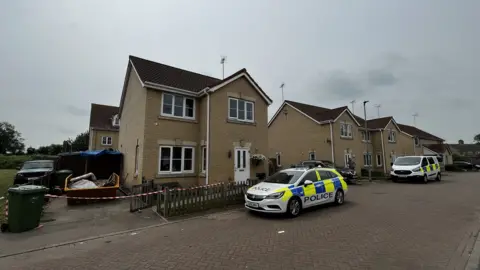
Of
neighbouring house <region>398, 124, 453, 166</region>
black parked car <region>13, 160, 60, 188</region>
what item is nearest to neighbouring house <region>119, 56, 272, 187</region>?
black parked car <region>13, 160, 60, 188</region>

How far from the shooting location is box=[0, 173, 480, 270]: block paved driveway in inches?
189

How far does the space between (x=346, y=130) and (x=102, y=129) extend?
31.1 meters

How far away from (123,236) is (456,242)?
330 inches

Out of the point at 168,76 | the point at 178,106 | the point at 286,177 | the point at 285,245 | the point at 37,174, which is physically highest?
the point at 168,76

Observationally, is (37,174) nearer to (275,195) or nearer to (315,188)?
(275,195)

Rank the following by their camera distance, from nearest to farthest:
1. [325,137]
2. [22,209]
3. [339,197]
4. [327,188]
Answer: [22,209] < [327,188] < [339,197] < [325,137]

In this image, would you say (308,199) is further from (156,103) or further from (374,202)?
(156,103)

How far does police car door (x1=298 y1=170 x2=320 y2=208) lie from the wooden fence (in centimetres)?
303

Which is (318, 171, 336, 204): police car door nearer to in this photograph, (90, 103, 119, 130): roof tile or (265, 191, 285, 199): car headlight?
(265, 191, 285, 199): car headlight

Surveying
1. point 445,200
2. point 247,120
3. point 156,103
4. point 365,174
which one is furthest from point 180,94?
point 365,174

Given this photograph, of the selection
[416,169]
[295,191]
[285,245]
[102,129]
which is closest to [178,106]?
[295,191]

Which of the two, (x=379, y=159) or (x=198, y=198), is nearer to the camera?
(x=198, y=198)

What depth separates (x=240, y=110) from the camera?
52.5ft

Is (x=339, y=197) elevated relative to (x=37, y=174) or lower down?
lower down
